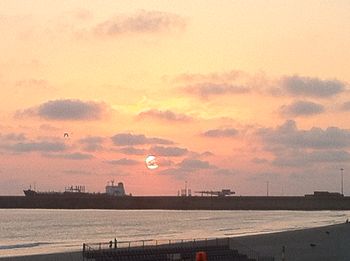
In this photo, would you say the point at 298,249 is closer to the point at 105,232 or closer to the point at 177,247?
the point at 177,247

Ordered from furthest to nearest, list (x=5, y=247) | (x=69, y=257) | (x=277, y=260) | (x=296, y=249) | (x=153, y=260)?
1. (x=5, y=247)
2. (x=296, y=249)
3. (x=69, y=257)
4. (x=277, y=260)
5. (x=153, y=260)

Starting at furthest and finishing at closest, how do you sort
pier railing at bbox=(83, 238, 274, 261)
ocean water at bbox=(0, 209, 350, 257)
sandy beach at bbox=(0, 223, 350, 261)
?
ocean water at bbox=(0, 209, 350, 257), sandy beach at bbox=(0, 223, 350, 261), pier railing at bbox=(83, 238, 274, 261)

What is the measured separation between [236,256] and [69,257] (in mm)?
18161

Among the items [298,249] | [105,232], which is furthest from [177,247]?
[105,232]

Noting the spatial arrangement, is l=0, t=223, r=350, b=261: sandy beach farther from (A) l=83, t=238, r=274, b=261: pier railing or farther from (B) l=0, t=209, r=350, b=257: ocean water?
(B) l=0, t=209, r=350, b=257: ocean water

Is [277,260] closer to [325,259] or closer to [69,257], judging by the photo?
[325,259]

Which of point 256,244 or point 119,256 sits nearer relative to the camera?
point 119,256

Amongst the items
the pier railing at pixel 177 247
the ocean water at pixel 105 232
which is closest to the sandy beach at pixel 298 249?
the pier railing at pixel 177 247

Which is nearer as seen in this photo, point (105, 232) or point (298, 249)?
point (298, 249)

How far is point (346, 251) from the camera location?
5328 centimetres

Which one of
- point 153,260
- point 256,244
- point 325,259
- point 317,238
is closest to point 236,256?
point 153,260

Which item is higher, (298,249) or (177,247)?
(177,247)

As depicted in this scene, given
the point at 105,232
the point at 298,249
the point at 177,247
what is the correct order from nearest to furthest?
the point at 177,247
the point at 298,249
the point at 105,232

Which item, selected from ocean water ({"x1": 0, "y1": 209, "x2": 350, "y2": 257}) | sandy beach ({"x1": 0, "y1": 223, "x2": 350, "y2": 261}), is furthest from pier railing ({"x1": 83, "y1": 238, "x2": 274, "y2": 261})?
ocean water ({"x1": 0, "y1": 209, "x2": 350, "y2": 257})
